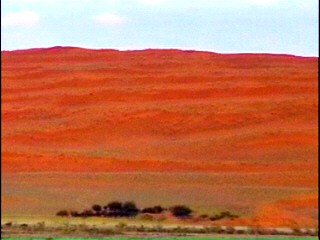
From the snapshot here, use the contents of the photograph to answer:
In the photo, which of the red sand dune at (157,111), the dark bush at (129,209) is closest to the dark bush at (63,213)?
the dark bush at (129,209)

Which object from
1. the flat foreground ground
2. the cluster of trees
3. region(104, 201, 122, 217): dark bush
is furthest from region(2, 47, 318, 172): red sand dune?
the cluster of trees

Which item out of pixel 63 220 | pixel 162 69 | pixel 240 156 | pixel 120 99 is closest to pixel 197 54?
pixel 162 69

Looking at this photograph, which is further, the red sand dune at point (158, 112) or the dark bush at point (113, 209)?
the red sand dune at point (158, 112)

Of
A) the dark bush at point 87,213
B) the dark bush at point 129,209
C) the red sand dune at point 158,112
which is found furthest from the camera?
the red sand dune at point 158,112

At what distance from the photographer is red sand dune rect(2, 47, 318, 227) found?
53.4 feet

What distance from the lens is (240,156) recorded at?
1653cm

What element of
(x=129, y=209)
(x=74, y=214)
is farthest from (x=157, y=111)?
(x=74, y=214)

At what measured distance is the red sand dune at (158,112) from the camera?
16266mm

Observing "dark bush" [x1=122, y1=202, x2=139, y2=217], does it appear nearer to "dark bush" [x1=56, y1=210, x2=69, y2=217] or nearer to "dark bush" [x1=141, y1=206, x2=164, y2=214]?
"dark bush" [x1=141, y1=206, x2=164, y2=214]

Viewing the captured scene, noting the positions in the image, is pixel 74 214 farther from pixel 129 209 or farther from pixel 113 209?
pixel 129 209

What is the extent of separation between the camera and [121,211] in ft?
49.2

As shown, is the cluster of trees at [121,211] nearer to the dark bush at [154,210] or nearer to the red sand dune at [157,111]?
the dark bush at [154,210]

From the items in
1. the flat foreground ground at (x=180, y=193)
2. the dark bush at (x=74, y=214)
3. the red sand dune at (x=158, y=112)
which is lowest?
the dark bush at (x=74, y=214)

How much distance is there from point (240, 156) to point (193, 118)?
1373 mm
